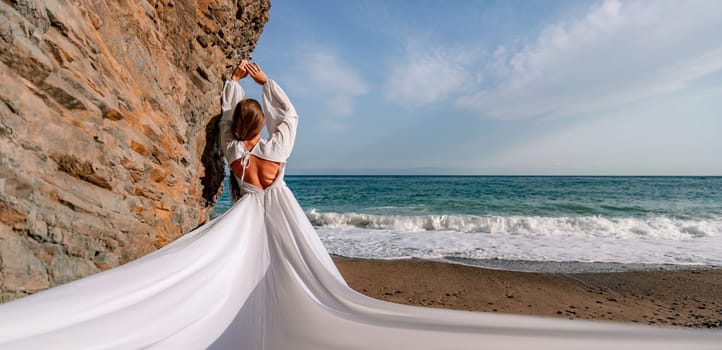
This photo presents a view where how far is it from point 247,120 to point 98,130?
1129mm

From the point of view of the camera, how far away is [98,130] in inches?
93.2

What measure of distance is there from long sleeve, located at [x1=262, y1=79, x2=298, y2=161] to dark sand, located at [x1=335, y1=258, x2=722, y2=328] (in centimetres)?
335

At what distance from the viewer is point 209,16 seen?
3949 millimetres

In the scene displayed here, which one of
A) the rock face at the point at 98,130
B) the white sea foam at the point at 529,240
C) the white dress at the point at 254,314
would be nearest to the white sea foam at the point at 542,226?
the white sea foam at the point at 529,240

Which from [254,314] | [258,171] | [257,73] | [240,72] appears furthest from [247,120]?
[254,314]

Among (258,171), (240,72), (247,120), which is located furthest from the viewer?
(240,72)

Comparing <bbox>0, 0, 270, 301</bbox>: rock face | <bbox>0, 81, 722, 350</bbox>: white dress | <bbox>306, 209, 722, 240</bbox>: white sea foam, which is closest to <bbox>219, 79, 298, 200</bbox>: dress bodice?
<bbox>0, 0, 270, 301</bbox>: rock face

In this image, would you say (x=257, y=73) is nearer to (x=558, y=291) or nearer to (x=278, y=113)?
(x=278, y=113)

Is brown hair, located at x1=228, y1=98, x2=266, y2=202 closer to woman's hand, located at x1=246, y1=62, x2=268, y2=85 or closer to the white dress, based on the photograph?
woman's hand, located at x1=246, y1=62, x2=268, y2=85

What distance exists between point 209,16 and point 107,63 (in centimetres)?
166

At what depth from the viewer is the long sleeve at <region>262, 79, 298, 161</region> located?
10.9ft

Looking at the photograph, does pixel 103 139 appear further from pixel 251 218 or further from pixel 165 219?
pixel 251 218

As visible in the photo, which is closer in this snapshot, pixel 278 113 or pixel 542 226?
pixel 278 113

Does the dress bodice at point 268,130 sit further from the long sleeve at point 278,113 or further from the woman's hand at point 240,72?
the woman's hand at point 240,72
